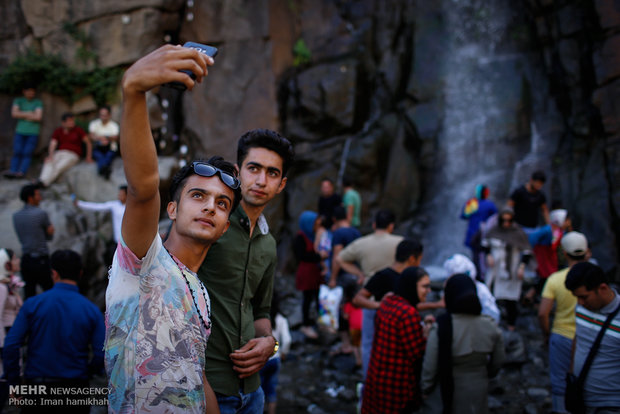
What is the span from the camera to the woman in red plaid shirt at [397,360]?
12.9ft

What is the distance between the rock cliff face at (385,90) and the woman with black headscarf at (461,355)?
8152 mm

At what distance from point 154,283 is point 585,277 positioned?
324 centimetres

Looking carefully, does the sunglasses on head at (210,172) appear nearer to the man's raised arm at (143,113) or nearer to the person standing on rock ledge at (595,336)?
the man's raised arm at (143,113)

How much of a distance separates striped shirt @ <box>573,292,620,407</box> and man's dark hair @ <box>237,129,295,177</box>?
8.70 ft

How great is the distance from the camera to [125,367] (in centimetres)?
178

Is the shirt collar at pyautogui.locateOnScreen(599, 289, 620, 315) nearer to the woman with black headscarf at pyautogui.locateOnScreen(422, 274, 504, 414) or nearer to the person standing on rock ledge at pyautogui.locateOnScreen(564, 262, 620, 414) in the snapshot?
the person standing on rock ledge at pyautogui.locateOnScreen(564, 262, 620, 414)

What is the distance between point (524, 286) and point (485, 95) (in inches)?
256

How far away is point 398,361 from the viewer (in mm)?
3961

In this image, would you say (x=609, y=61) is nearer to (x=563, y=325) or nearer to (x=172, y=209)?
(x=563, y=325)

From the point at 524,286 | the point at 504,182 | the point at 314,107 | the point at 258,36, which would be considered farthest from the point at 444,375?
the point at 258,36

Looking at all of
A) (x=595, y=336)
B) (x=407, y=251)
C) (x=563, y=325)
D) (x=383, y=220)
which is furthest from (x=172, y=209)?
(x=563, y=325)

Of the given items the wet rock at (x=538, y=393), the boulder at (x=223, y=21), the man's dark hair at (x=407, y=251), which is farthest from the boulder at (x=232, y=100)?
the wet rock at (x=538, y=393)

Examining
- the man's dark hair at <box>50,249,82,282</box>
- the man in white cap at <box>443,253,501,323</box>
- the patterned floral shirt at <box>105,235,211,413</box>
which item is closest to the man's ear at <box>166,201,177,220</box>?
the patterned floral shirt at <box>105,235,211,413</box>

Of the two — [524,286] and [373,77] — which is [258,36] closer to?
[373,77]
